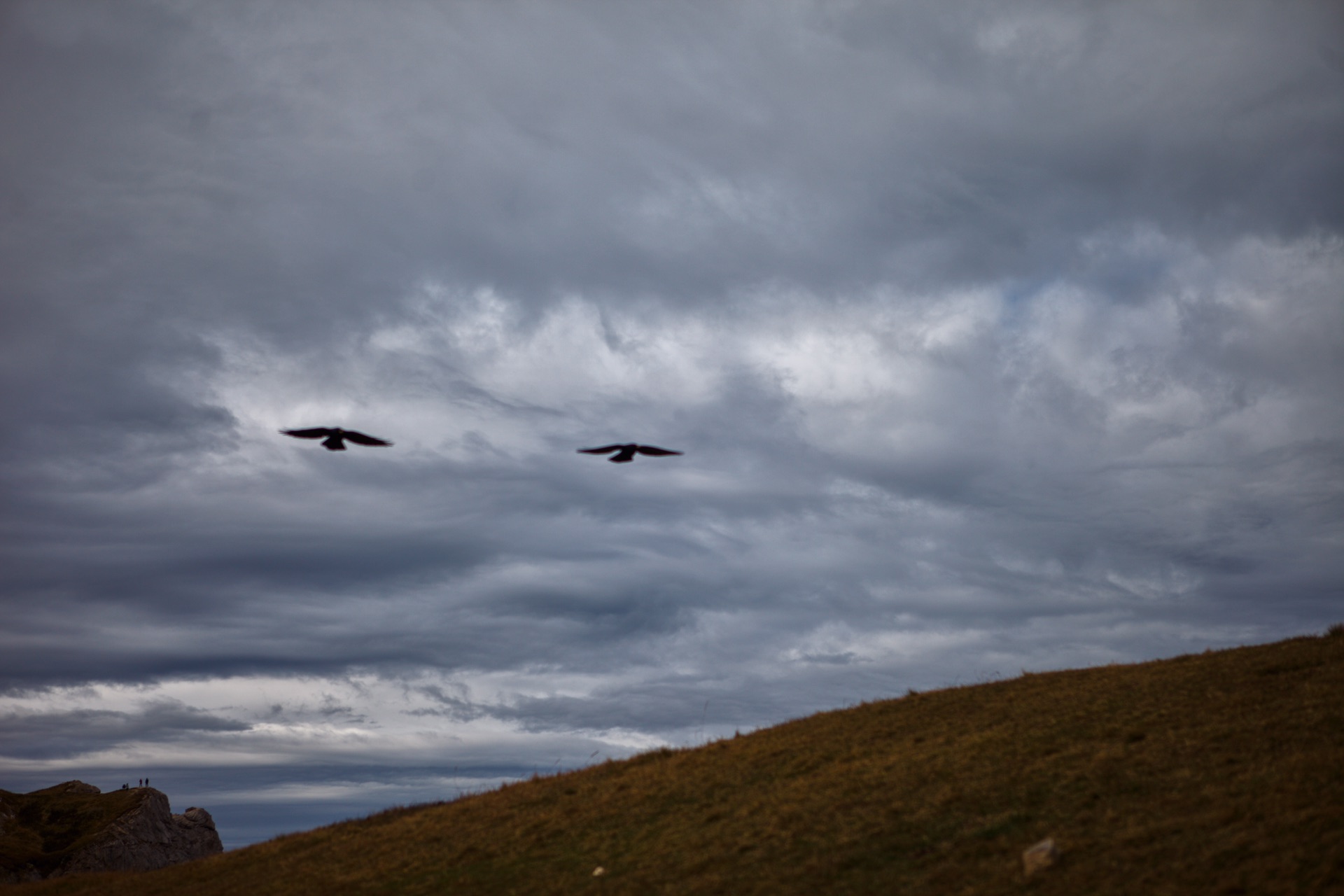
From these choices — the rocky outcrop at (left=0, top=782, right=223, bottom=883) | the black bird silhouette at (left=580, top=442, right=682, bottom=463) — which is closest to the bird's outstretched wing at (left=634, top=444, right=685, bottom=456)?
the black bird silhouette at (left=580, top=442, right=682, bottom=463)

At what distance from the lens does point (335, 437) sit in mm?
17500

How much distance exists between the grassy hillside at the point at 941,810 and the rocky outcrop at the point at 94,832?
13.3m

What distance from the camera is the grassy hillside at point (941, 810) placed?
50.0 ft

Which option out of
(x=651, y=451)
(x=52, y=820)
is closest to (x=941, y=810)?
(x=651, y=451)

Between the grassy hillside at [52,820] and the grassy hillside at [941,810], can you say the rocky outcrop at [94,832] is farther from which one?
the grassy hillside at [941,810]

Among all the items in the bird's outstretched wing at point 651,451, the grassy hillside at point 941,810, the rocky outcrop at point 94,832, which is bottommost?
the rocky outcrop at point 94,832

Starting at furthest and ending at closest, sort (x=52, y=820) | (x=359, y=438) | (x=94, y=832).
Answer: (x=52, y=820) < (x=94, y=832) < (x=359, y=438)

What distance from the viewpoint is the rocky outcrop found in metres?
43.6

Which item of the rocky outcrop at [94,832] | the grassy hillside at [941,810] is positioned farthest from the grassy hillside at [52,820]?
the grassy hillside at [941,810]

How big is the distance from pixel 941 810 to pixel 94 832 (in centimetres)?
4652

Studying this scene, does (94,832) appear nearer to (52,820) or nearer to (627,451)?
(52,820)

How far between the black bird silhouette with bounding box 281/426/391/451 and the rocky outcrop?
34.9 meters

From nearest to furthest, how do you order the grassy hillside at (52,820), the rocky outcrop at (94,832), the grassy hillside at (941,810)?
the grassy hillside at (941,810)
the grassy hillside at (52,820)
the rocky outcrop at (94,832)

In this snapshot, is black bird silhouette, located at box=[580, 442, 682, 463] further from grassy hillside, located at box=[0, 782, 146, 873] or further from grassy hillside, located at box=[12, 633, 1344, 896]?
grassy hillside, located at box=[0, 782, 146, 873]
